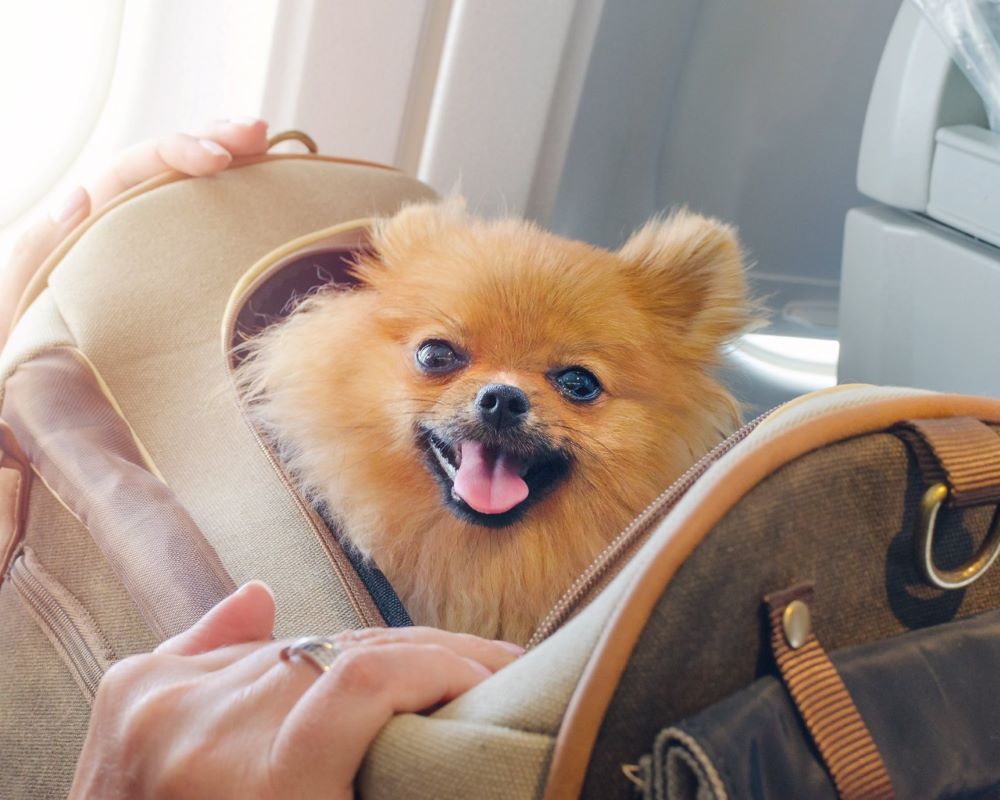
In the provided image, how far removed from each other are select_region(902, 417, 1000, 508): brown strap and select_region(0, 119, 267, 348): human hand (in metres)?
0.77

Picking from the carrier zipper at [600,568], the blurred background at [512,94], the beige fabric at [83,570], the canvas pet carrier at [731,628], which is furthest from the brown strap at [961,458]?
the blurred background at [512,94]

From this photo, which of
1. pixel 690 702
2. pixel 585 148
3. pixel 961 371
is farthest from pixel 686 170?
pixel 690 702

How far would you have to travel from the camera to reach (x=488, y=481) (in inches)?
31.8

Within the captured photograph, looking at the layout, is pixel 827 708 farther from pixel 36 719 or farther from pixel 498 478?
pixel 36 719

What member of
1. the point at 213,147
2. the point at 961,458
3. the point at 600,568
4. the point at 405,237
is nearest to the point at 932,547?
the point at 961,458

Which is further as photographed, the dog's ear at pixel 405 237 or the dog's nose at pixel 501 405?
the dog's ear at pixel 405 237

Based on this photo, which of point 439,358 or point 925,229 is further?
point 925,229

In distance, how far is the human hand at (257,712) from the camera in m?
0.48

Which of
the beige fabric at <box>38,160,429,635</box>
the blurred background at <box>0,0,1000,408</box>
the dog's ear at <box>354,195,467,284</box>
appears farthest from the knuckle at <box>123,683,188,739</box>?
the blurred background at <box>0,0,1000,408</box>

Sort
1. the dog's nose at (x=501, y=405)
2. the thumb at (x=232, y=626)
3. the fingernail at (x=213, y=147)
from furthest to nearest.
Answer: the fingernail at (x=213, y=147) → the dog's nose at (x=501, y=405) → the thumb at (x=232, y=626)

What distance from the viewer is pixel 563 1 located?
4.53 ft

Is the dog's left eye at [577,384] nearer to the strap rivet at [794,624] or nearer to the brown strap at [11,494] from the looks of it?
the strap rivet at [794,624]

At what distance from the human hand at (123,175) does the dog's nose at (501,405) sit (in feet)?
1.50

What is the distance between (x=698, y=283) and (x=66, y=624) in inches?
22.7
